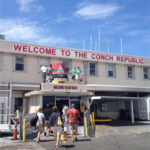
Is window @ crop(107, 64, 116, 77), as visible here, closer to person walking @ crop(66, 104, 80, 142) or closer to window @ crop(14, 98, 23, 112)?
window @ crop(14, 98, 23, 112)

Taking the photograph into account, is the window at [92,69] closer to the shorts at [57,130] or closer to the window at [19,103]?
the window at [19,103]

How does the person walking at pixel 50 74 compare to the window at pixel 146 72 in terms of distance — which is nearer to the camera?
the person walking at pixel 50 74

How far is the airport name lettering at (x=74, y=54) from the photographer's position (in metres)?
18.3

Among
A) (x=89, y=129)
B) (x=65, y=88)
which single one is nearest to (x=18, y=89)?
(x=65, y=88)

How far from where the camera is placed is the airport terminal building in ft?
52.7

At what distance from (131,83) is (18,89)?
40.4ft

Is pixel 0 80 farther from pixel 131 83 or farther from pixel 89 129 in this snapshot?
pixel 131 83

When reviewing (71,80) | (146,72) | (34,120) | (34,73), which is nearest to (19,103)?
(34,73)

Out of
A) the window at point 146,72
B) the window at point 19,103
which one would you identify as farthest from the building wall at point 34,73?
the window at point 146,72

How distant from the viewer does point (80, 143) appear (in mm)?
9484

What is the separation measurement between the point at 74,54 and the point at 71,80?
8.56ft

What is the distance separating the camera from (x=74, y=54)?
2038 centimetres

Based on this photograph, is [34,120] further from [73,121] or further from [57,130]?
[73,121]

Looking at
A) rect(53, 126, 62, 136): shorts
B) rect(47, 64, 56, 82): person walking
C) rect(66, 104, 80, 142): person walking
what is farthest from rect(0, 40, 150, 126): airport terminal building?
rect(53, 126, 62, 136): shorts
